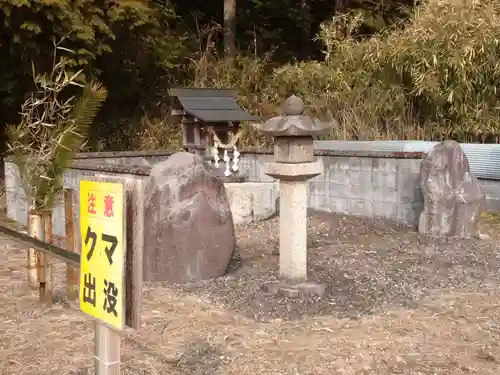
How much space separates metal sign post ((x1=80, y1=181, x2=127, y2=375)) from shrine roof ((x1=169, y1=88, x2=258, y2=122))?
23.8 ft

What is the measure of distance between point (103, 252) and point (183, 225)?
337cm

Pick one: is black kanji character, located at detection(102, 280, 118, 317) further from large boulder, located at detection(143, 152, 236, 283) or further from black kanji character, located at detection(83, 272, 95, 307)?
large boulder, located at detection(143, 152, 236, 283)

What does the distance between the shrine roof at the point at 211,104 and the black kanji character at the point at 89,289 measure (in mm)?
7284

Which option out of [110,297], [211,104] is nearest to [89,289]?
[110,297]

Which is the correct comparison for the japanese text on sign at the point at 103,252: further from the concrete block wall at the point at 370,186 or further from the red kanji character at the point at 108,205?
the concrete block wall at the point at 370,186

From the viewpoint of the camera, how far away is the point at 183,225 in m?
5.83

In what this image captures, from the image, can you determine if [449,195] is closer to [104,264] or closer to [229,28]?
[104,264]

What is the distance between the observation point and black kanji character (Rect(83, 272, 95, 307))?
99.8 inches

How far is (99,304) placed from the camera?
2494 millimetres

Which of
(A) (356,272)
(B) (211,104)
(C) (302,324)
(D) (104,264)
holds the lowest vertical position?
Answer: (C) (302,324)

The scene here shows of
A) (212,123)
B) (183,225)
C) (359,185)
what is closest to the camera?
(183,225)

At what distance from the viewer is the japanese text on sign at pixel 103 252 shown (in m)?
2.39

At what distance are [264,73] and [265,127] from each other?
10.7 metres

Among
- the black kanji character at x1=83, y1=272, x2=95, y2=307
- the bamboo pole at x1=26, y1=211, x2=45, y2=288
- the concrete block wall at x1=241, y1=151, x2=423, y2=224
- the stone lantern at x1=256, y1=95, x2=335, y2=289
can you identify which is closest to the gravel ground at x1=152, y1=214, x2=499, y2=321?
the stone lantern at x1=256, y1=95, x2=335, y2=289
